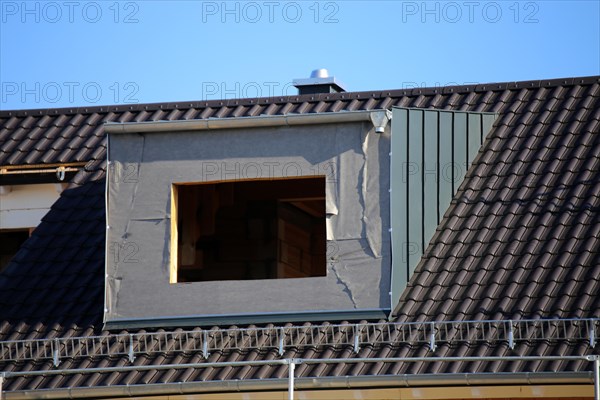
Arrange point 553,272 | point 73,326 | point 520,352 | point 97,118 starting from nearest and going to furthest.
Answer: point 520,352, point 553,272, point 73,326, point 97,118

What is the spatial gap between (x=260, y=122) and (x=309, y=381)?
3095 mm

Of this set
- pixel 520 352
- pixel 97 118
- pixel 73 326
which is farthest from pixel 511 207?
pixel 97 118

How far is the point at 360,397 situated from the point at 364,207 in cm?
231

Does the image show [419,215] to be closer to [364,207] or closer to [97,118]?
[364,207]

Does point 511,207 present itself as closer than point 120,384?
No

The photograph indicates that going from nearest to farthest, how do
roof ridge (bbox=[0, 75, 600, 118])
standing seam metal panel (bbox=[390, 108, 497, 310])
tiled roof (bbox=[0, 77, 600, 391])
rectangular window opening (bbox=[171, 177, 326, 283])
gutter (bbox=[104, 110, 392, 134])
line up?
tiled roof (bbox=[0, 77, 600, 391])
standing seam metal panel (bbox=[390, 108, 497, 310])
gutter (bbox=[104, 110, 392, 134])
roof ridge (bbox=[0, 75, 600, 118])
rectangular window opening (bbox=[171, 177, 326, 283])

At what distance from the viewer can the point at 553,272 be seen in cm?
1299

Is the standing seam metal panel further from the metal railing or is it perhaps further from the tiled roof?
the metal railing

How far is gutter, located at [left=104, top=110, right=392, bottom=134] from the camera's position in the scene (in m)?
13.8

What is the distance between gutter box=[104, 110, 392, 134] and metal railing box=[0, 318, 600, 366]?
7.24ft

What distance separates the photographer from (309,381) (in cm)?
1226

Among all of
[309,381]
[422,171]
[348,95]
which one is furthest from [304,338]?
[348,95]

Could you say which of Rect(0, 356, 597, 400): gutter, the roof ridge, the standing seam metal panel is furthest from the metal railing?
the roof ridge

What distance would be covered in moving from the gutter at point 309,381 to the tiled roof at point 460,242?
0.45 feet
